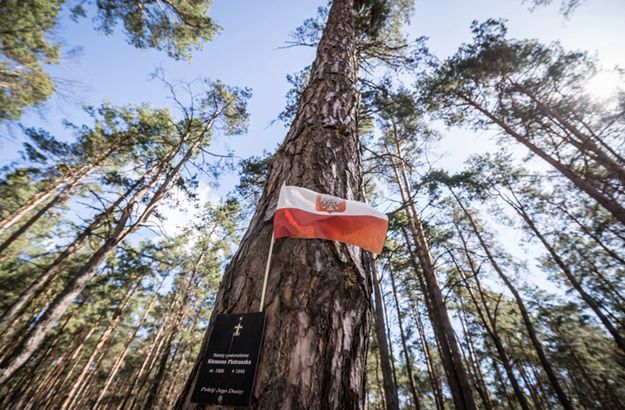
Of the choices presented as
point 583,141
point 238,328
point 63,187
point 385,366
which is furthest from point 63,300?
point 583,141

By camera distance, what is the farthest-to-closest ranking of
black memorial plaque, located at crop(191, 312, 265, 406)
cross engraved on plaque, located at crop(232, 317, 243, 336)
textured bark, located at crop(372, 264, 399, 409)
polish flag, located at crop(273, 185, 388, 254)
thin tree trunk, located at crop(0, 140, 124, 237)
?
1. thin tree trunk, located at crop(0, 140, 124, 237)
2. textured bark, located at crop(372, 264, 399, 409)
3. polish flag, located at crop(273, 185, 388, 254)
4. cross engraved on plaque, located at crop(232, 317, 243, 336)
5. black memorial plaque, located at crop(191, 312, 265, 406)

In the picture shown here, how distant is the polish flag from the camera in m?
1.18

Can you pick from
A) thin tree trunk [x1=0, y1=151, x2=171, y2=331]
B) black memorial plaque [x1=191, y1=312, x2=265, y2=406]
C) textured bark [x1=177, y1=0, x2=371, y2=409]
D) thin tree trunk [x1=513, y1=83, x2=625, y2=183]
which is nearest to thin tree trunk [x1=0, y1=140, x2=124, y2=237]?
thin tree trunk [x1=0, y1=151, x2=171, y2=331]

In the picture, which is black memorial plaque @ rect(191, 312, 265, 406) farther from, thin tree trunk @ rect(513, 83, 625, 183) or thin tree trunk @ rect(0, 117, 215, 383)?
thin tree trunk @ rect(513, 83, 625, 183)

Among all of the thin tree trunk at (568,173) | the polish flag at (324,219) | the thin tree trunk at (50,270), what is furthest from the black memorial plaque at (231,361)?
the thin tree trunk at (568,173)

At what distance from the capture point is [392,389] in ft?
22.1

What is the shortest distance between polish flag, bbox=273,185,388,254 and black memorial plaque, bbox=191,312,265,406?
42 cm

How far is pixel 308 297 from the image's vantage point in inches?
37.9

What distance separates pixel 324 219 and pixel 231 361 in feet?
2.35

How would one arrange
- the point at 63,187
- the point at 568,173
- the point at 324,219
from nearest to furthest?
the point at 324,219, the point at 568,173, the point at 63,187

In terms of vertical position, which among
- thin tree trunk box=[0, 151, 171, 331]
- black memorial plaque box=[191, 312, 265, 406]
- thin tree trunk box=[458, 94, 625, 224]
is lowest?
black memorial plaque box=[191, 312, 265, 406]

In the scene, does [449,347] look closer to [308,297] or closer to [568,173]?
[568,173]

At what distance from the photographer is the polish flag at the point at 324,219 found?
1178mm

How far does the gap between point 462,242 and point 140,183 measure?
17510mm
